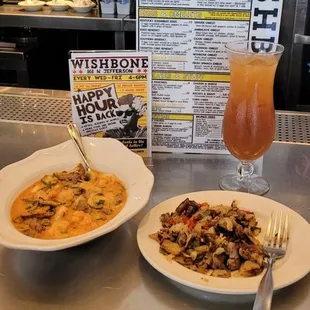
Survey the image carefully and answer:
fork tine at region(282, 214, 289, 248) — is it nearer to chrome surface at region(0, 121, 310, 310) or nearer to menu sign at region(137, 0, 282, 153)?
chrome surface at region(0, 121, 310, 310)

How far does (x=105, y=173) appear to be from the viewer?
1.05 metres

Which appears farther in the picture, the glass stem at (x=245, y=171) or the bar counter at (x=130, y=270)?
the glass stem at (x=245, y=171)

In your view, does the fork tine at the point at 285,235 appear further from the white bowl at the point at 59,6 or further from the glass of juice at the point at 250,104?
the white bowl at the point at 59,6

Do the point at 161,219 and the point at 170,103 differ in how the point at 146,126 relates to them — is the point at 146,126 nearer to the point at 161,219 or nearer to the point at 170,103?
the point at 170,103

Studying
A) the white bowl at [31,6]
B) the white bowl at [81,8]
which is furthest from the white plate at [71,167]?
the white bowl at [31,6]

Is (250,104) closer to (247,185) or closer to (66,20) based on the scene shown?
(247,185)

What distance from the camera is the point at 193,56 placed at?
1163 millimetres

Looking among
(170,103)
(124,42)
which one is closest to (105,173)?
(170,103)

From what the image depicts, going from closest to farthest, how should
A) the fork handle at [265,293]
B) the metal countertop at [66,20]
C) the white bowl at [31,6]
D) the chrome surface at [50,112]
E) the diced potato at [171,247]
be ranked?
1. the fork handle at [265,293]
2. the diced potato at [171,247]
3. the chrome surface at [50,112]
4. the metal countertop at [66,20]
5. the white bowl at [31,6]

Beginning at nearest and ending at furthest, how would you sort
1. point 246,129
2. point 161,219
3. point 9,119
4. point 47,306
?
point 47,306
point 161,219
point 246,129
point 9,119

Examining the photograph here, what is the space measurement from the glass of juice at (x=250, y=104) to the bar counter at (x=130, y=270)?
0.07 metres

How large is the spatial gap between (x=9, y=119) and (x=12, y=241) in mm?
622

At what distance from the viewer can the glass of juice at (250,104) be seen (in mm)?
1004

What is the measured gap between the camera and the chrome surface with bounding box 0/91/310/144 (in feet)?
4.31
